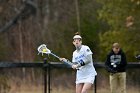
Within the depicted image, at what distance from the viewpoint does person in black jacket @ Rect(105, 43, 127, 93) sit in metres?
20.8

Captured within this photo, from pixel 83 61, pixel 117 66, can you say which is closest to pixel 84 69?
pixel 83 61

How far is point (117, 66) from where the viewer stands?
2084 centimetres

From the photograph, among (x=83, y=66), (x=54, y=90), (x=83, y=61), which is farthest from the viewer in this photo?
(x=54, y=90)

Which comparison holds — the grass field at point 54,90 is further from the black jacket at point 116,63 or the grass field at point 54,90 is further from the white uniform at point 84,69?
the white uniform at point 84,69

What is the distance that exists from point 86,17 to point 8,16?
565 centimetres

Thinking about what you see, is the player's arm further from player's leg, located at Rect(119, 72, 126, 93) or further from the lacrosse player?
player's leg, located at Rect(119, 72, 126, 93)

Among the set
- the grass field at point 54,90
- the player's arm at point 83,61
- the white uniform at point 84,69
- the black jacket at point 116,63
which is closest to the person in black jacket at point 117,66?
the black jacket at point 116,63

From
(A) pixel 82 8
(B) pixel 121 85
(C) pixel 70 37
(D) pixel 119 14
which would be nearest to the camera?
(B) pixel 121 85

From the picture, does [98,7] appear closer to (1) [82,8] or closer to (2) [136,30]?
(1) [82,8]

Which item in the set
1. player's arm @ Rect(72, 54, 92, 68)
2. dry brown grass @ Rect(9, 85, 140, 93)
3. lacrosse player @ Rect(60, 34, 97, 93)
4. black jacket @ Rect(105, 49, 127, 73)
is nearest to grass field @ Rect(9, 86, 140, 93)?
dry brown grass @ Rect(9, 85, 140, 93)

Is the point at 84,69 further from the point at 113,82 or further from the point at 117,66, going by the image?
the point at 113,82

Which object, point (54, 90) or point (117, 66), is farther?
point (54, 90)

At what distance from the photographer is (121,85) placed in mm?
21125

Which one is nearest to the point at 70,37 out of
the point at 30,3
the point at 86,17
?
the point at 86,17
